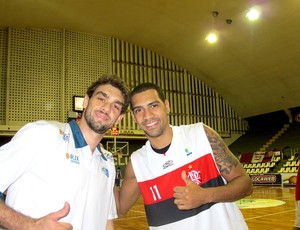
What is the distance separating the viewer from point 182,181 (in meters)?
2.46

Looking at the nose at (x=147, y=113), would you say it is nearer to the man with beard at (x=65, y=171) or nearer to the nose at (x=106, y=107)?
the man with beard at (x=65, y=171)

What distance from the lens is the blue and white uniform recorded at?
179 cm

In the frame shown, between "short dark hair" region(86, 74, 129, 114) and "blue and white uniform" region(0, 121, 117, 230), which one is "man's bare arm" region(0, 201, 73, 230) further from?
"short dark hair" region(86, 74, 129, 114)

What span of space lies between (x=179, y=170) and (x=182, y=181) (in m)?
0.09

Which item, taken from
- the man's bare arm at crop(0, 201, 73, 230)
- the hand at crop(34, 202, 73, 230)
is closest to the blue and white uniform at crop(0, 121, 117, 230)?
the man's bare arm at crop(0, 201, 73, 230)

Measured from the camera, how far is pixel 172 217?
7.89ft

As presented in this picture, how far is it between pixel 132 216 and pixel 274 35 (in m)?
12.1

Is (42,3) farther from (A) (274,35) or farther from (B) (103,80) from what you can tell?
(B) (103,80)

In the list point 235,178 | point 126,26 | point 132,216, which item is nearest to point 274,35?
point 126,26

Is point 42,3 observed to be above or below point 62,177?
above

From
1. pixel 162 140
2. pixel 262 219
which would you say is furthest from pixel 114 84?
pixel 262 219

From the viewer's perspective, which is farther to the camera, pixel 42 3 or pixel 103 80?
pixel 42 3

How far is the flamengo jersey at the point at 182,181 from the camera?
234 centimetres

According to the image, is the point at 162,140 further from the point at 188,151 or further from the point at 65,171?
the point at 65,171
